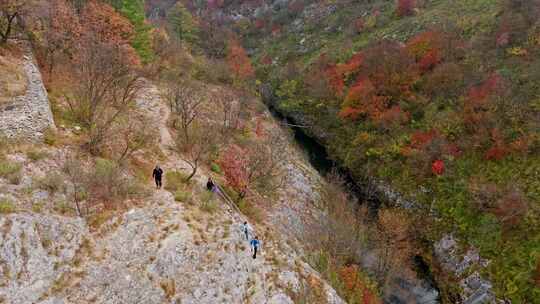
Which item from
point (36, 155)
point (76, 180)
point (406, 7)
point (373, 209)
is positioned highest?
point (406, 7)

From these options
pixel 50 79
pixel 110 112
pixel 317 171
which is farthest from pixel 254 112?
pixel 50 79

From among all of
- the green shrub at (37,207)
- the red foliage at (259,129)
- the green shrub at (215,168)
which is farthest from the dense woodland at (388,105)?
the green shrub at (37,207)

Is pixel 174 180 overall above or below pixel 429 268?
above

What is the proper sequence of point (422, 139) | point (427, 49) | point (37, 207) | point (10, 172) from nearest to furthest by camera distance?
point (37, 207) → point (10, 172) → point (422, 139) → point (427, 49)

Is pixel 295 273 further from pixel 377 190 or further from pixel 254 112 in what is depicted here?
pixel 254 112

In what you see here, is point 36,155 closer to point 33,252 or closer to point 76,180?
point 76,180

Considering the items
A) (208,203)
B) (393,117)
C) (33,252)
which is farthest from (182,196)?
(393,117)
